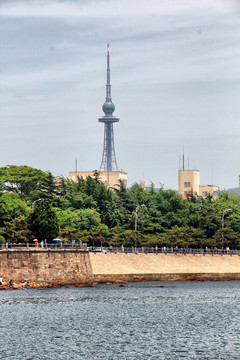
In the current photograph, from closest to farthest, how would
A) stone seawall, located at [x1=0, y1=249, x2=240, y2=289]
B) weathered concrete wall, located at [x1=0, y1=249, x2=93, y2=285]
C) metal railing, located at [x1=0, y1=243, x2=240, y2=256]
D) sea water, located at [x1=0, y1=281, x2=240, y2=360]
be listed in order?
sea water, located at [x1=0, y1=281, x2=240, y2=360], weathered concrete wall, located at [x1=0, y1=249, x2=93, y2=285], stone seawall, located at [x1=0, y1=249, x2=240, y2=289], metal railing, located at [x1=0, y1=243, x2=240, y2=256]

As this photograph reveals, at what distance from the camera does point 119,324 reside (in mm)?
67188

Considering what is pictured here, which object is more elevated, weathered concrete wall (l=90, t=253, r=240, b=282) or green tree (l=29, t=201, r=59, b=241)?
green tree (l=29, t=201, r=59, b=241)

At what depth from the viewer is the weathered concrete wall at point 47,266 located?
90.2 m

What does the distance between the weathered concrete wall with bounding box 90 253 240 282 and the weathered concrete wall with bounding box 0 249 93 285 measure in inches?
224

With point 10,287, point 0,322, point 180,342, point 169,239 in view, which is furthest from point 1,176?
point 180,342

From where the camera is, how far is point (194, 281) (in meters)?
116

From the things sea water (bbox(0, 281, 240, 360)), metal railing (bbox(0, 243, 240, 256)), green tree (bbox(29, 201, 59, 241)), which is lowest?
sea water (bbox(0, 281, 240, 360))

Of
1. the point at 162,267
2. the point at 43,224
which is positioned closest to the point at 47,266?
the point at 43,224

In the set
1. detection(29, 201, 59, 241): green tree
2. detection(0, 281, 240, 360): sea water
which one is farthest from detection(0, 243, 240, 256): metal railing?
detection(0, 281, 240, 360): sea water

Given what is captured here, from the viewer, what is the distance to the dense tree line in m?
129

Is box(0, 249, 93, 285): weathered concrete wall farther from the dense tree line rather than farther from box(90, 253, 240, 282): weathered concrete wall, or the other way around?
the dense tree line

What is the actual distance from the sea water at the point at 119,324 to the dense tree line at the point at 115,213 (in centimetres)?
2821

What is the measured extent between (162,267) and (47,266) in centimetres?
2878

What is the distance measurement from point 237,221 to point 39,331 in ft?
Result: 343
